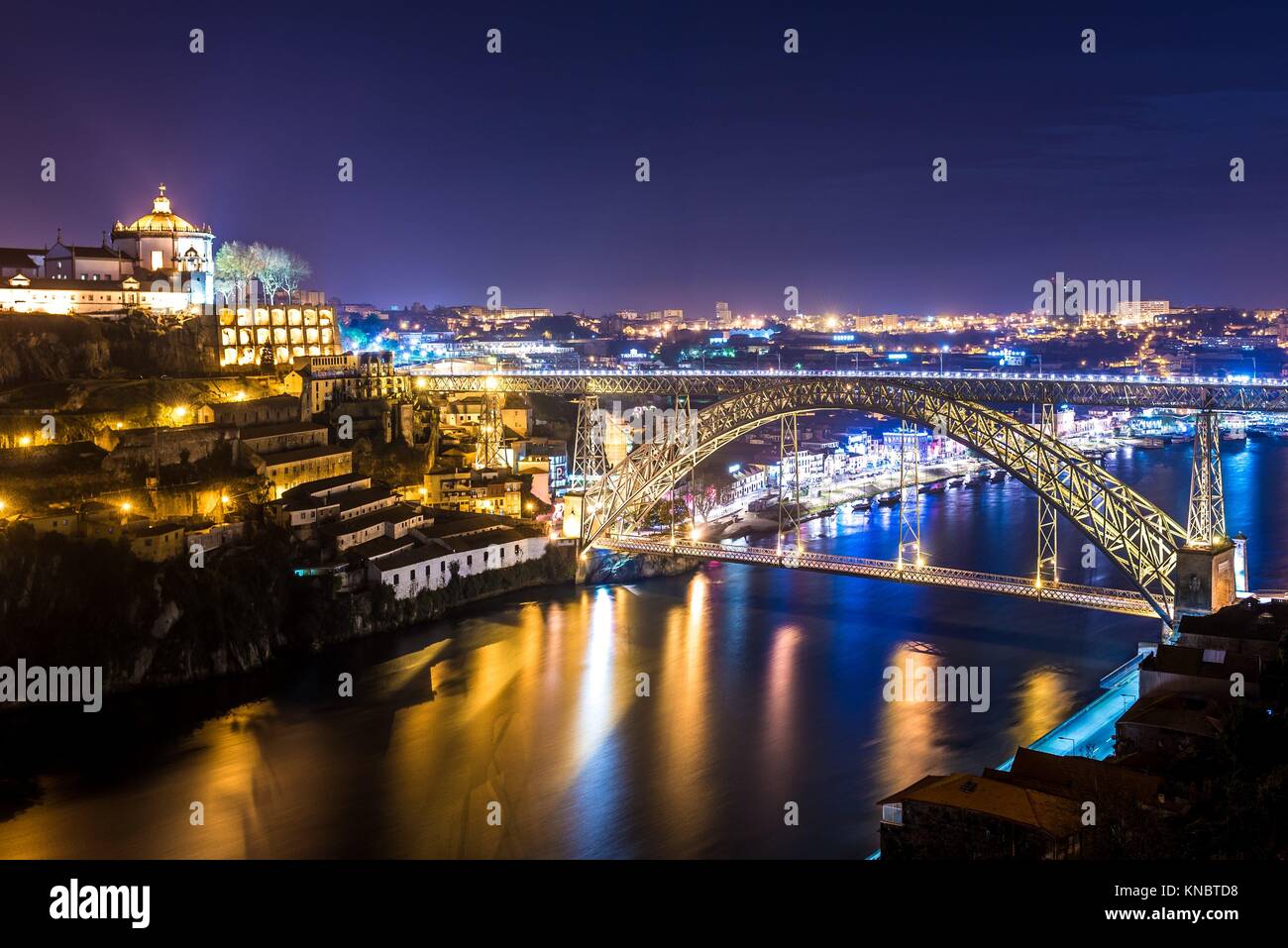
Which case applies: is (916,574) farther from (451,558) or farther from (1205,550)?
(451,558)

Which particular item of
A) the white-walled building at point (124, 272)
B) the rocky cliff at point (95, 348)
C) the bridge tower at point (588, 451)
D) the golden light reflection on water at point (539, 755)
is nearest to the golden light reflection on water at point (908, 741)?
the golden light reflection on water at point (539, 755)

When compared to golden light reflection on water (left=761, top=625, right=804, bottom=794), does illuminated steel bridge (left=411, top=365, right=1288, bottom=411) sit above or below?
above

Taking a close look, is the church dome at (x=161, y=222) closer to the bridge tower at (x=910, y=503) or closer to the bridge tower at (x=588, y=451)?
the bridge tower at (x=588, y=451)

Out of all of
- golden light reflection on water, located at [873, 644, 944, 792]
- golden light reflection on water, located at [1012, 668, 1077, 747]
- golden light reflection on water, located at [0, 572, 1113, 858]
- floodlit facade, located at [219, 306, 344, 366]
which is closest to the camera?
golden light reflection on water, located at [0, 572, 1113, 858]

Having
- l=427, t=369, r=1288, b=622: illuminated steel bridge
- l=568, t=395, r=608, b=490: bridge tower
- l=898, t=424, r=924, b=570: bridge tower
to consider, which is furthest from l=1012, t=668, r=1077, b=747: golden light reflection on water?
l=568, t=395, r=608, b=490: bridge tower

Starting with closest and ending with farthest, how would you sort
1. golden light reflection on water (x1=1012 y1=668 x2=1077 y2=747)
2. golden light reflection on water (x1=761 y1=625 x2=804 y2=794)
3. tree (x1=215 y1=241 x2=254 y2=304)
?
golden light reflection on water (x1=761 y1=625 x2=804 y2=794) < golden light reflection on water (x1=1012 y1=668 x2=1077 y2=747) < tree (x1=215 y1=241 x2=254 y2=304)

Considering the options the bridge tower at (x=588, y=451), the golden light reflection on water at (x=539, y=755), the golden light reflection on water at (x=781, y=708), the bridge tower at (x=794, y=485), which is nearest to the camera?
the golden light reflection on water at (x=539, y=755)

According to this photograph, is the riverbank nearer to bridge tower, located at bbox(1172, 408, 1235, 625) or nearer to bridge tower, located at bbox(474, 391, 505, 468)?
bridge tower, located at bbox(474, 391, 505, 468)
